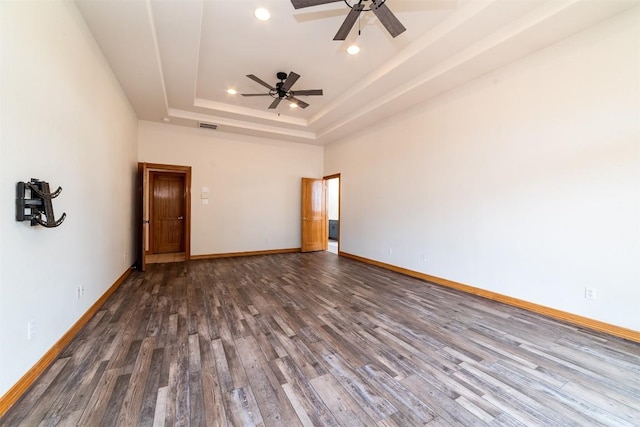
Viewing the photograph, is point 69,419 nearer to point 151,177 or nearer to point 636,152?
point 636,152

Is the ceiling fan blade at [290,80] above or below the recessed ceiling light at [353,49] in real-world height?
below

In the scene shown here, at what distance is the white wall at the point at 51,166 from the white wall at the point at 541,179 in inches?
184

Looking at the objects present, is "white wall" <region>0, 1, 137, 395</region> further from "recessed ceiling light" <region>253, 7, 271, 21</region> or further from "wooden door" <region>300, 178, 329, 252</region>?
"wooden door" <region>300, 178, 329, 252</region>

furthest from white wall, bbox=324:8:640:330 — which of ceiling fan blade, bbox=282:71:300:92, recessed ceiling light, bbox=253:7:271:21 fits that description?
recessed ceiling light, bbox=253:7:271:21

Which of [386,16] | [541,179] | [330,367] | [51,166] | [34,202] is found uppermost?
[386,16]

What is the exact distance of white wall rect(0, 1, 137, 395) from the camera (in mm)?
1568

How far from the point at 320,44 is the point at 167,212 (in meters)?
6.21

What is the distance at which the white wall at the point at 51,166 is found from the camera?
1.57 m

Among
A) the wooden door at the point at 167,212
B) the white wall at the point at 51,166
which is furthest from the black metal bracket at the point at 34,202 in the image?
the wooden door at the point at 167,212

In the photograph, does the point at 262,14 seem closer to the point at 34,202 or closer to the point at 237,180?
the point at 34,202

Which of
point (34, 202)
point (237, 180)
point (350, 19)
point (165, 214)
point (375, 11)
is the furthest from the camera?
point (165, 214)

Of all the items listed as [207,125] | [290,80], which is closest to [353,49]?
[290,80]

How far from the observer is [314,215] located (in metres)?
7.39

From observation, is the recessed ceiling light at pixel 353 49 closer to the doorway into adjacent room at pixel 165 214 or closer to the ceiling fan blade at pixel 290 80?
the ceiling fan blade at pixel 290 80
